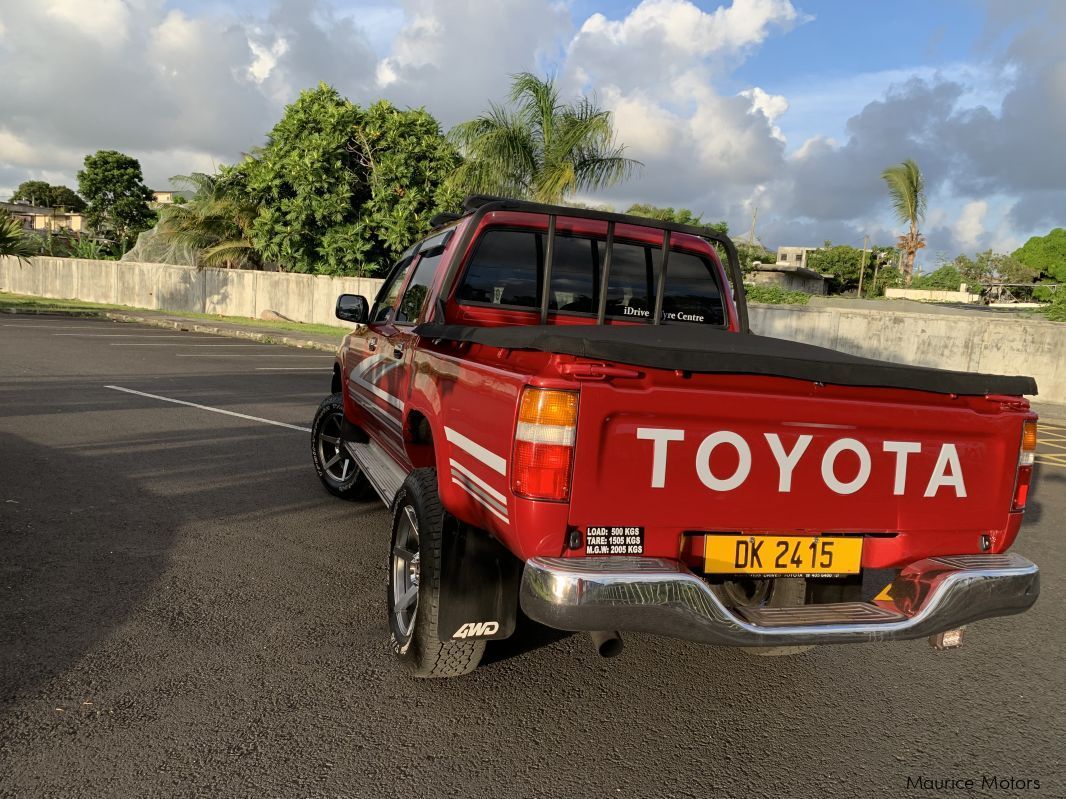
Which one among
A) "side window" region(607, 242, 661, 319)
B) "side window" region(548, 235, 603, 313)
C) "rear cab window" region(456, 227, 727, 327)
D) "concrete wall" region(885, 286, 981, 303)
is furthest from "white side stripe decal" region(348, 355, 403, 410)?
"concrete wall" region(885, 286, 981, 303)

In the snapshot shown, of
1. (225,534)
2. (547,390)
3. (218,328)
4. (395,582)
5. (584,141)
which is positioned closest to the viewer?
(547,390)

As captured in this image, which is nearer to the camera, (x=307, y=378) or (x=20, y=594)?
(x=20, y=594)

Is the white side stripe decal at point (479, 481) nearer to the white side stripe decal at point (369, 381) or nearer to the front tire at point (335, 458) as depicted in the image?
Answer: the white side stripe decal at point (369, 381)

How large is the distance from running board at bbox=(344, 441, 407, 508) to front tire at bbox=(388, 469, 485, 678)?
416mm

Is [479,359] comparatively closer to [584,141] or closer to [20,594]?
[20,594]

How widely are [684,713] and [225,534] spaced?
3.12m

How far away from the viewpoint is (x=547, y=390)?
99.1 inches

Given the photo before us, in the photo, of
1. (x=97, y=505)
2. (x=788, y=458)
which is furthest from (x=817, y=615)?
(x=97, y=505)

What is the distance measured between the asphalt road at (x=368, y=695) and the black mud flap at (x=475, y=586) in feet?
1.09

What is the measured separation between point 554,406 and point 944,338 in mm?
16993

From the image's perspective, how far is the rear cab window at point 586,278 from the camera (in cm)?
434

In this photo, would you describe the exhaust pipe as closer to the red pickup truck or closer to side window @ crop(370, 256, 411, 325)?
the red pickup truck

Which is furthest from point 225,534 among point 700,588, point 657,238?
point 700,588

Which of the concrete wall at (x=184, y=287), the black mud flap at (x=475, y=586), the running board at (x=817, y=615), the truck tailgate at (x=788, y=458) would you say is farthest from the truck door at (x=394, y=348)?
the concrete wall at (x=184, y=287)
